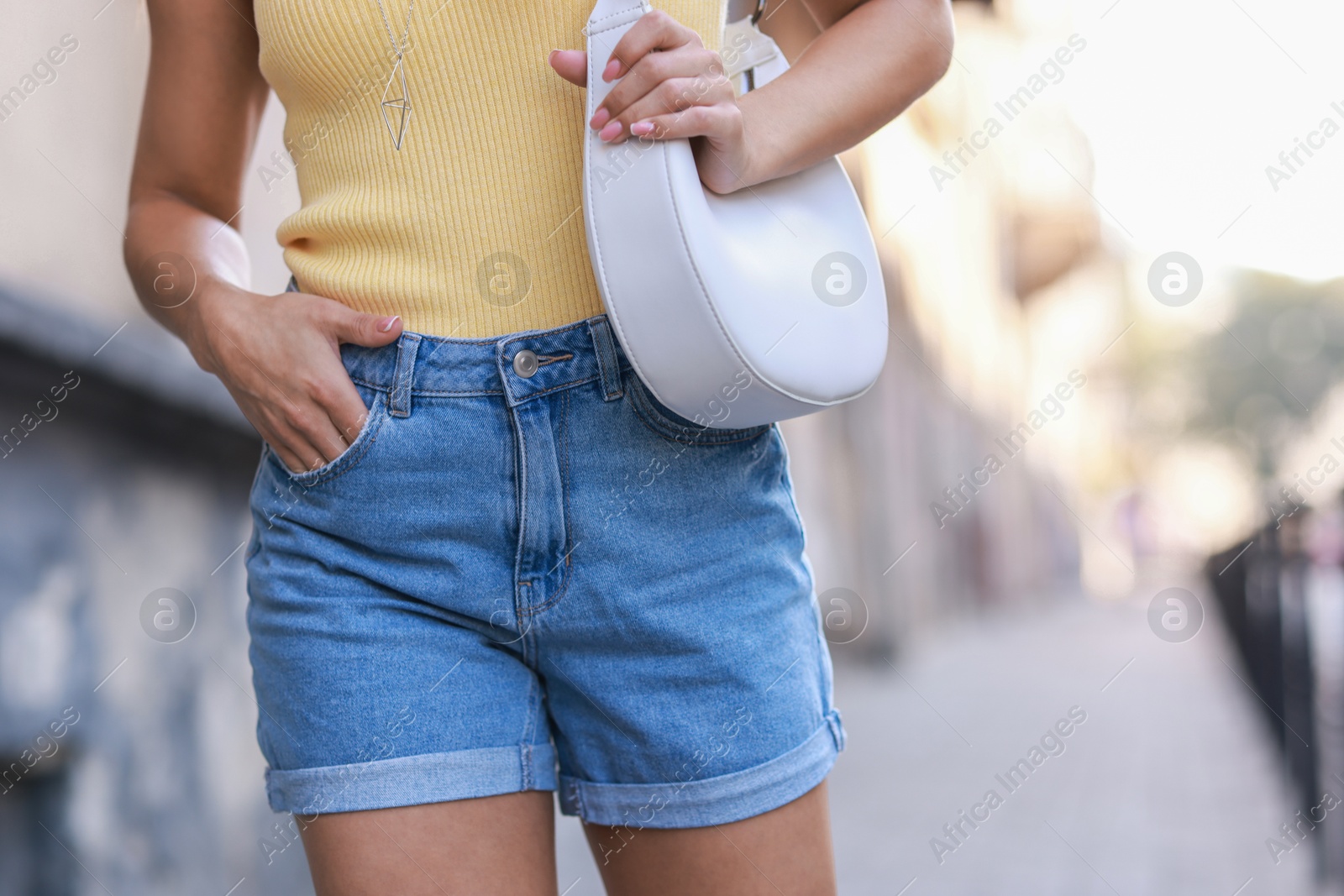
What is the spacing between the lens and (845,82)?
Result: 0.94 metres

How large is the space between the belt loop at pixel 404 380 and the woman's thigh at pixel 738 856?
0.43 m

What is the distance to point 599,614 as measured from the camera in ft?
2.89

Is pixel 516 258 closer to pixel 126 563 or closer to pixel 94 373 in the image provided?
pixel 94 373

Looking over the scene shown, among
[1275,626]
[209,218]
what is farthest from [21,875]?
[1275,626]

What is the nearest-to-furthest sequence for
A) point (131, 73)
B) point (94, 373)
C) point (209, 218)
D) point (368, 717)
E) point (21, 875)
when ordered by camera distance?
point (368, 717)
point (209, 218)
point (21, 875)
point (94, 373)
point (131, 73)

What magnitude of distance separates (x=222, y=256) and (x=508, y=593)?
50cm

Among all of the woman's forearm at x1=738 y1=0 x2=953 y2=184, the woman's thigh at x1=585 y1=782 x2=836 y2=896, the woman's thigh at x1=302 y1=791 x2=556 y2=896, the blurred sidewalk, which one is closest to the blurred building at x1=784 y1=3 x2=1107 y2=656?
the blurred sidewalk

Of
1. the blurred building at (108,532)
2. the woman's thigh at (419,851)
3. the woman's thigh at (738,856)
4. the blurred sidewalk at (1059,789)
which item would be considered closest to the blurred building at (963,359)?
the blurred sidewalk at (1059,789)

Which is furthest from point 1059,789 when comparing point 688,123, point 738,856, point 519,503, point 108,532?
point 688,123

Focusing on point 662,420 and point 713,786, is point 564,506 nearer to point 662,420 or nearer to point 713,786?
point 662,420

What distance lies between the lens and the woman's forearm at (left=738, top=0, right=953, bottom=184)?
885 mm

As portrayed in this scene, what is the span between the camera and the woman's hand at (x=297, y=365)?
88cm

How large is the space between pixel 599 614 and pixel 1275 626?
5.10 m

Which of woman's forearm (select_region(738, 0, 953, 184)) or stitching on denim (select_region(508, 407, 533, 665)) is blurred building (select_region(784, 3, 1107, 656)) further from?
stitching on denim (select_region(508, 407, 533, 665))
